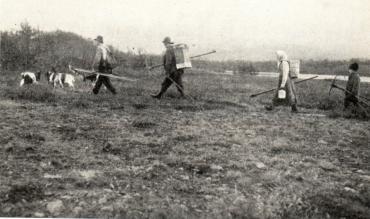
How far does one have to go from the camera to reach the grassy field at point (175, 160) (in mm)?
4500

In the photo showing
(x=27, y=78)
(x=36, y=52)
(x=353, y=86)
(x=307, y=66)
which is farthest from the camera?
(x=307, y=66)

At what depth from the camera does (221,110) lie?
31.1 feet

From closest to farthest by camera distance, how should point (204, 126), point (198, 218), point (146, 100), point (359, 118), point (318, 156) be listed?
point (198, 218)
point (318, 156)
point (204, 126)
point (359, 118)
point (146, 100)

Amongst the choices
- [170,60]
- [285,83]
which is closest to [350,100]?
[285,83]

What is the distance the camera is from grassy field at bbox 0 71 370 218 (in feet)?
14.8

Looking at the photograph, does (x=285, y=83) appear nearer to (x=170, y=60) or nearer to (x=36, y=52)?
(x=170, y=60)

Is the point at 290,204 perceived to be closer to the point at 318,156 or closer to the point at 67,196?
the point at 318,156

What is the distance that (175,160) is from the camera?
576cm

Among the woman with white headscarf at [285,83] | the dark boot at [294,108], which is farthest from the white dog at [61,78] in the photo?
the dark boot at [294,108]

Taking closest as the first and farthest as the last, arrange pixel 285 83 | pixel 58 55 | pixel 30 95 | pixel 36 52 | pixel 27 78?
pixel 30 95 < pixel 285 83 < pixel 27 78 < pixel 36 52 < pixel 58 55

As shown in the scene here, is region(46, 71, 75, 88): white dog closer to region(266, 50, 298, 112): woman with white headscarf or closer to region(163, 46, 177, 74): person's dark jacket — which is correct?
region(163, 46, 177, 74): person's dark jacket

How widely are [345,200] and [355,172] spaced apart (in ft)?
3.40

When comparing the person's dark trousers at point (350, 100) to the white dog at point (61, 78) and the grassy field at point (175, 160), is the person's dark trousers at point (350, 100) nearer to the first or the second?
the grassy field at point (175, 160)

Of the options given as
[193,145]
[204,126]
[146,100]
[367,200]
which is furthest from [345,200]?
[146,100]
